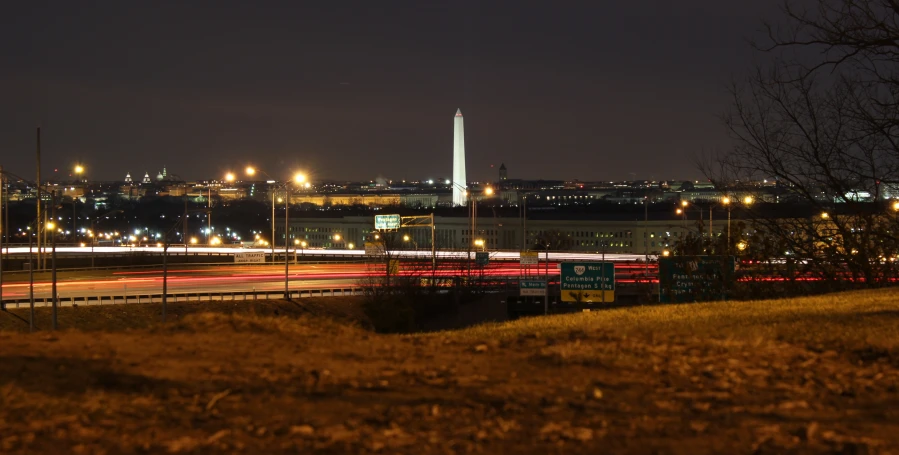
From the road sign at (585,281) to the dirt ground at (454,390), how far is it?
74.0 ft

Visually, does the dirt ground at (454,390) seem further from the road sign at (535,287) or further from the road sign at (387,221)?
the road sign at (387,221)

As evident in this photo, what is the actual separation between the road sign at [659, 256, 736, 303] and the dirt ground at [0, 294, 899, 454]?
11.8m

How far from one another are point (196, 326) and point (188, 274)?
5462 centimetres

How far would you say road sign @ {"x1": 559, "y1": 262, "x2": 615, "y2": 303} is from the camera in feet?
114

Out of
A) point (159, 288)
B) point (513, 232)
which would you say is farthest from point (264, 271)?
point (513, 232)

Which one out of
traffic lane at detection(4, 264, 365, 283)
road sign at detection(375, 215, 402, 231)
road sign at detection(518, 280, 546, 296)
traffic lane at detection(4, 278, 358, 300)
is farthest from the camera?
road sign at detection(375, 215, 402, 231)

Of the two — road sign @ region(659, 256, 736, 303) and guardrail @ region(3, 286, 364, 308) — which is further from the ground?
road sign @ region(659, 256, 736, 303)

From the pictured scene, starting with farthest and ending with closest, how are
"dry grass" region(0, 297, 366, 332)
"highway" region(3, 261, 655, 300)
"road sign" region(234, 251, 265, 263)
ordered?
A: "road sign" region(234, 251, 265, 263)
"highway" region(3, 261, 655, 300)
"dry grass" region(0, 297, 366, 332)

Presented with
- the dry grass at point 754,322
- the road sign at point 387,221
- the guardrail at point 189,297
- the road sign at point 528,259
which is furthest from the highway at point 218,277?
the dry grass at point 754,322

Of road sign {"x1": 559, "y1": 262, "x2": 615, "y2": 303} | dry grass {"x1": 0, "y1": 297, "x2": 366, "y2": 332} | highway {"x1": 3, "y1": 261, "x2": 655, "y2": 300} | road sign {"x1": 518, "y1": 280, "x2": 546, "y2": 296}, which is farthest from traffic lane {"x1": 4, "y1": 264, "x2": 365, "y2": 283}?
road sign {"x1": 559, "y1": 262, "x2": 615, "y2": 303}

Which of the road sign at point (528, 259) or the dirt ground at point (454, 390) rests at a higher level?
the road sign at point (528, 259)

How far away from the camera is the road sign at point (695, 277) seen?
2378 centimetres

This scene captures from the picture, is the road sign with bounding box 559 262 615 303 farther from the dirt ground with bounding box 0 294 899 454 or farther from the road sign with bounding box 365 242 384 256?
the road sign with bounding box 365 242 384 256

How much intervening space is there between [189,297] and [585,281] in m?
22.4
